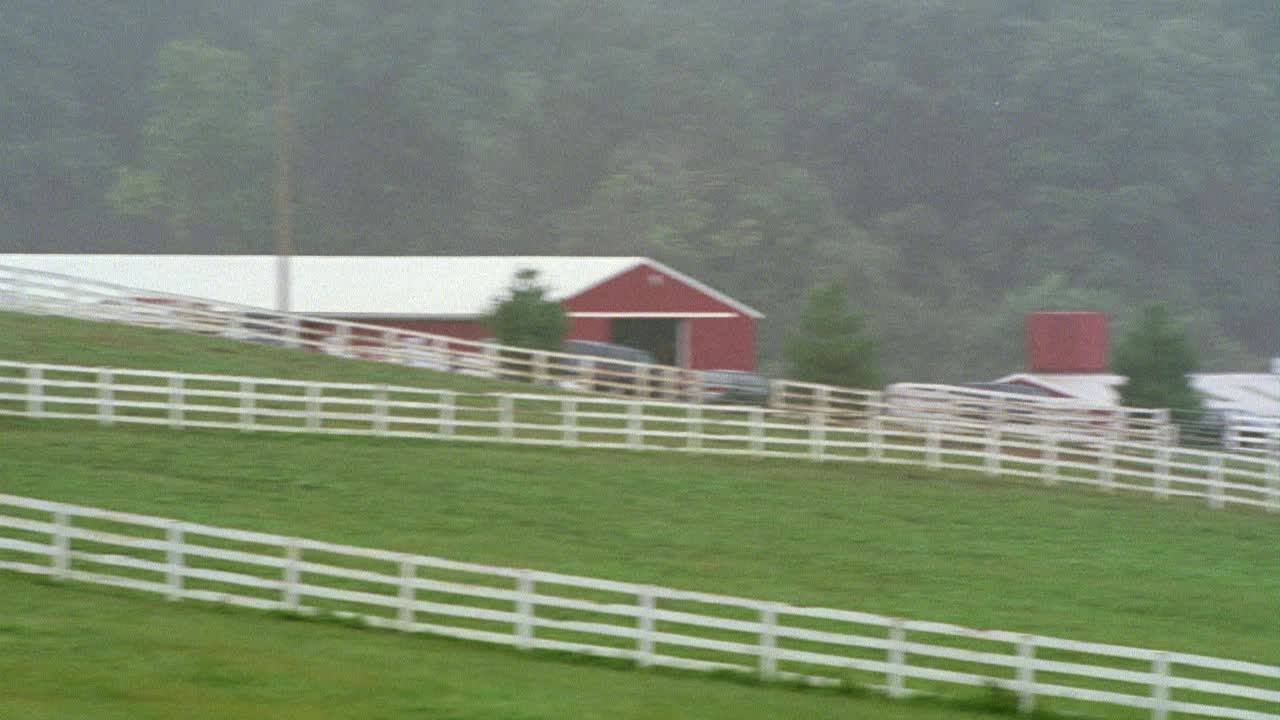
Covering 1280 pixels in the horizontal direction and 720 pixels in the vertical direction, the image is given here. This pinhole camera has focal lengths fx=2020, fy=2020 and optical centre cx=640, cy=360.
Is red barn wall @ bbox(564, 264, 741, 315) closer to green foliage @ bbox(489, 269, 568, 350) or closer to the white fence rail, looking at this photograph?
green foliage @ bbox(489, 269, 568, 350)

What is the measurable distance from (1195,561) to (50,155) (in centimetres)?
7984

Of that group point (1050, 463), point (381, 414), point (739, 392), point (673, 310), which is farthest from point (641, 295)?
point (1050, 463)

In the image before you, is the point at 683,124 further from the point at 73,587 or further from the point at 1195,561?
the point at 73,587

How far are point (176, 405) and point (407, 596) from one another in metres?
12.3

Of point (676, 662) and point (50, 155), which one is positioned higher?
point (50, 155)

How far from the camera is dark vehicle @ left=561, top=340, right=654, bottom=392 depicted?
3941 cm

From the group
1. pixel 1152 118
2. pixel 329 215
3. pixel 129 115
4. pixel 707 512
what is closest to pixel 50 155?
pixel 129 115

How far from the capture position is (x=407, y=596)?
62.2 feet

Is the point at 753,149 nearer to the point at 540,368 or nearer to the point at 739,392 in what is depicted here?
the point at 739,392

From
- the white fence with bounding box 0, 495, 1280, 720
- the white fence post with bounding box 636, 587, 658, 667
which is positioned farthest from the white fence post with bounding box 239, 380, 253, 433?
the white fence post with bounding box 636, 587, 658, 667

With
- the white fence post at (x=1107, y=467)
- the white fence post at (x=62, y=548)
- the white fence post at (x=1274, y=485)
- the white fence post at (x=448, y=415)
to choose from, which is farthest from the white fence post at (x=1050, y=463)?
the white fence post at (x=62, y=548)

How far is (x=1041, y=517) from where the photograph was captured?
92.0ft

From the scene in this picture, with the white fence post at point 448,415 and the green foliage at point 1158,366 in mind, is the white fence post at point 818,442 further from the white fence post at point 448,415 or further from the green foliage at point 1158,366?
the green foliage at point 1158,366

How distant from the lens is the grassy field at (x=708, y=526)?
21359 millimetres
